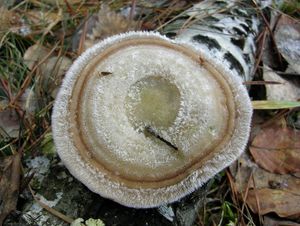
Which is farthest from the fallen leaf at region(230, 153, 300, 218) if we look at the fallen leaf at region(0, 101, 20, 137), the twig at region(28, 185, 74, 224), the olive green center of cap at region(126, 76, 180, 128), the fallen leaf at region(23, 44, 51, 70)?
the fallen leaf at region(23, 44, 51, 70)

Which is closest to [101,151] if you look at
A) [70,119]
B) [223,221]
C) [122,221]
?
[70,119]

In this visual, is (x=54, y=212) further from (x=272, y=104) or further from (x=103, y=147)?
(x=272, y=104)

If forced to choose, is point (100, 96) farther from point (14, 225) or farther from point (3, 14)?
point (3, 14)

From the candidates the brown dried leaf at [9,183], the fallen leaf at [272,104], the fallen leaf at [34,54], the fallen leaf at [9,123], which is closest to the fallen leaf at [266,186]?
the fallen leaf at [272,104]

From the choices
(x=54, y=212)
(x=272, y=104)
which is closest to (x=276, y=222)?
(x=272, y=104)

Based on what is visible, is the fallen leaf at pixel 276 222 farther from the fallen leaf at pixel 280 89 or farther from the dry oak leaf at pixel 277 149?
the fallen leaf at pixel 280 89

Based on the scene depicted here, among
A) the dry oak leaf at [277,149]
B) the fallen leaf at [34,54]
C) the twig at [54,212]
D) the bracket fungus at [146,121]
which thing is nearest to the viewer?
the bracket fungus at [146,121]

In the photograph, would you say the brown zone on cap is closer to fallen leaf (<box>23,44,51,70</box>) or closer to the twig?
the twig
